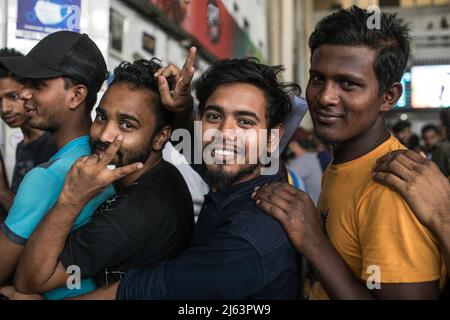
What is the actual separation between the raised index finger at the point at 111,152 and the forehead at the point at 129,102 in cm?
16

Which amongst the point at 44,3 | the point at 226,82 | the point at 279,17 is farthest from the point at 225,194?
the point at 279,17

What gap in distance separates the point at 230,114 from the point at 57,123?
0.73 metres

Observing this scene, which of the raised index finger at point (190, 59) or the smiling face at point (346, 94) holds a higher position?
the raised index finger at point (190, 59)

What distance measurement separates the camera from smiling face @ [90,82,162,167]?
6.12ft

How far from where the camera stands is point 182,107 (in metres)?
1.99

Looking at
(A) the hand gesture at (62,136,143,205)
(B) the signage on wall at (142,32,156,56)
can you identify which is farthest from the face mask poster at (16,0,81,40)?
(B) the signage on wall at (142,32,156,56)

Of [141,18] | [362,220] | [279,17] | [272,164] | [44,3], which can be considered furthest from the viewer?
[279,17]

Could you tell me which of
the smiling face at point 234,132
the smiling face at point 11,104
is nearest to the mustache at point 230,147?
the smiling face at point 234,132

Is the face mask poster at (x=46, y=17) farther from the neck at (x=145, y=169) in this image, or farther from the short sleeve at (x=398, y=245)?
the short sleeve at (x=398, y=245)

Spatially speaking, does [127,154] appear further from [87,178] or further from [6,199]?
[6,199]

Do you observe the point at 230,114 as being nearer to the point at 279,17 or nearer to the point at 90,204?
the point at 90,204

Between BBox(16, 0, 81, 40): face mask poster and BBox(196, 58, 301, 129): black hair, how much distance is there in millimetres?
1278

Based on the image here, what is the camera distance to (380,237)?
1426mm

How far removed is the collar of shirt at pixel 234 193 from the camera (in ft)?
5.70
